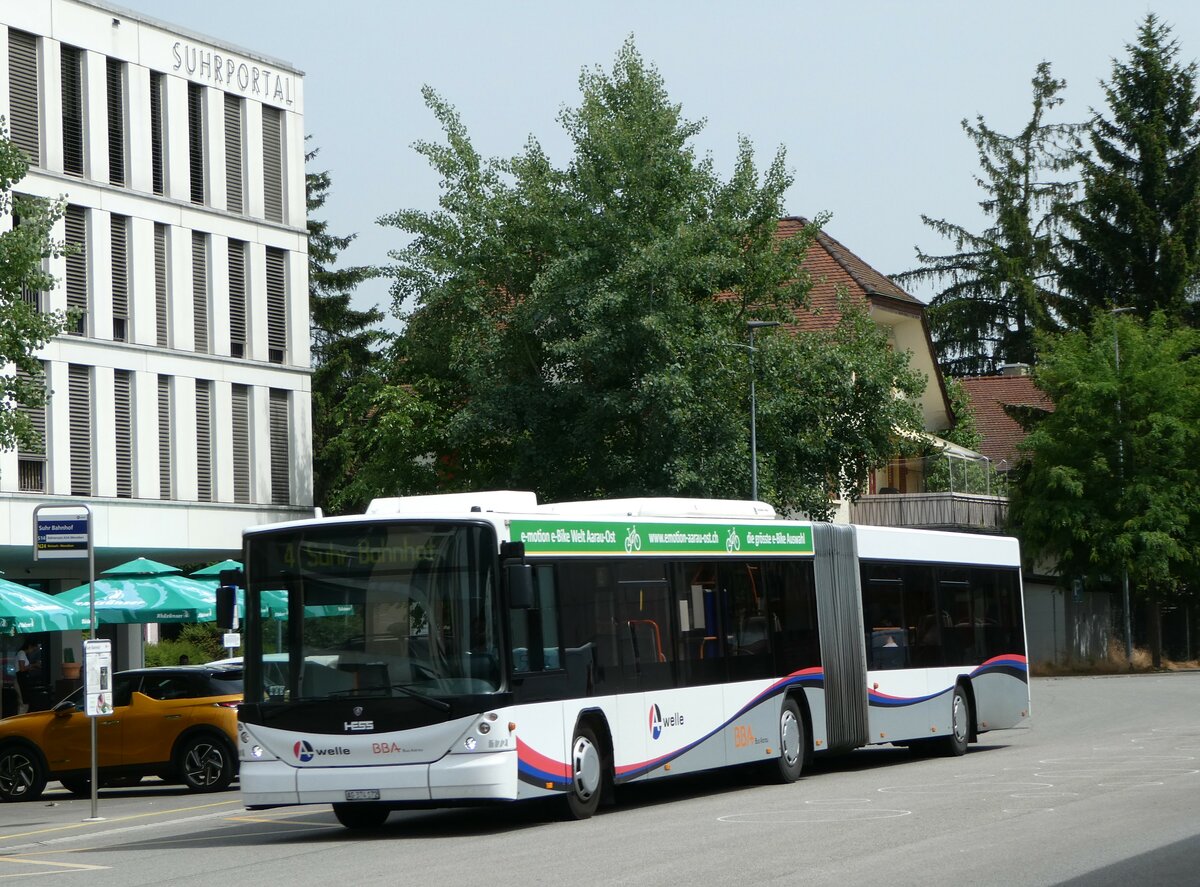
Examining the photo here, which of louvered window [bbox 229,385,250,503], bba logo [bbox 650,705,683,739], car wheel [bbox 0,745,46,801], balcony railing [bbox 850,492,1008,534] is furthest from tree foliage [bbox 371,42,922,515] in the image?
bba logo [bbox 650,705,683,739]

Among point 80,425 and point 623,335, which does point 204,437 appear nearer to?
point 80,425

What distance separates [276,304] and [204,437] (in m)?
4.71

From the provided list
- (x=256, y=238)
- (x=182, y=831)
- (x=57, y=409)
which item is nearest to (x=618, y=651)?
(x=182, y=831)

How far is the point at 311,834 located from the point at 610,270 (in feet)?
86.5

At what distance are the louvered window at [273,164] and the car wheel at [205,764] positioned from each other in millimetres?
28559

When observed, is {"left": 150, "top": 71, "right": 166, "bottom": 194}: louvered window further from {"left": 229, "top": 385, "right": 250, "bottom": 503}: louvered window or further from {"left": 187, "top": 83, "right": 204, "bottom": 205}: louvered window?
{"left": 229, "top": 385, "right": 250, "bottom": 503}: louvered window

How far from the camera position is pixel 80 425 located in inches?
1715

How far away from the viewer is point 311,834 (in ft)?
53.9

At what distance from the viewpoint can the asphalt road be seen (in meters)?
11.7

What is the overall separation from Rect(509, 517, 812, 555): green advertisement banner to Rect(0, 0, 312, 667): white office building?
25.5 meters

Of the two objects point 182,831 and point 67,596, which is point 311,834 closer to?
point 182,831

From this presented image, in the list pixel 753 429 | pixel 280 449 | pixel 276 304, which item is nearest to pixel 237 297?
pixel 276 304

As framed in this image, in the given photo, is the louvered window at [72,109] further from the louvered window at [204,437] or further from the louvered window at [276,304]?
the louvered window at [276,304]

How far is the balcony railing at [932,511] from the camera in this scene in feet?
183
